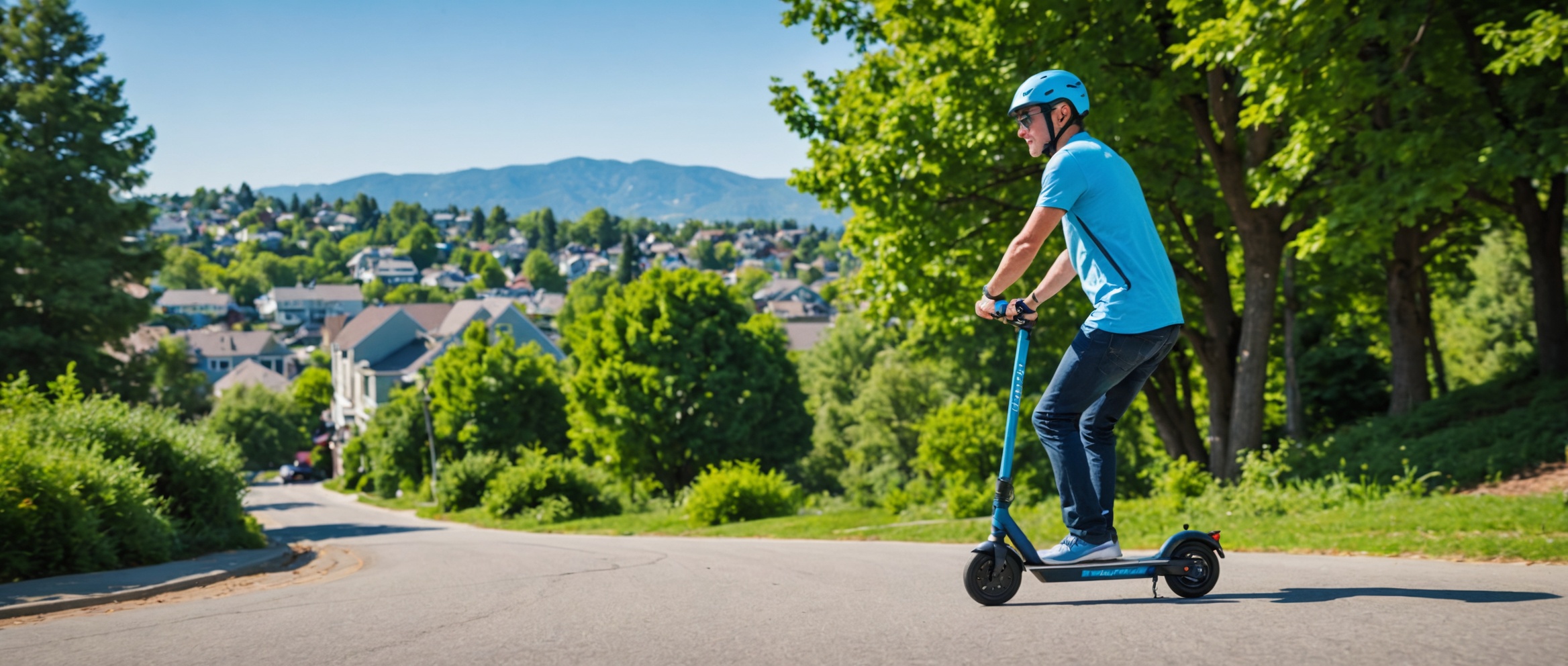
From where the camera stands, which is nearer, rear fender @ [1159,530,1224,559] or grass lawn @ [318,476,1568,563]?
rear fender @ [1159,530,1224,559]

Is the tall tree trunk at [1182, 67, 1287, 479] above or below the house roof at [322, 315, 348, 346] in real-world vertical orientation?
below

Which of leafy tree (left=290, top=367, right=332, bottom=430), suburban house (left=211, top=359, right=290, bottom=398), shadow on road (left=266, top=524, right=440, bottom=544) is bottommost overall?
shadow on road (left=266, top=524, right=440, bottom=544)

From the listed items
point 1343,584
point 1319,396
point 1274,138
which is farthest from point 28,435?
point 1319,396

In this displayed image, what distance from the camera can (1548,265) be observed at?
16.8 meters

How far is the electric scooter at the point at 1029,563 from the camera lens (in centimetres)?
478

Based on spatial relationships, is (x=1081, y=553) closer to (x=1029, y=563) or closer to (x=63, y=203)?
(x=1029, y=563)

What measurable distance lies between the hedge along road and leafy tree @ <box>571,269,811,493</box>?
31516mm

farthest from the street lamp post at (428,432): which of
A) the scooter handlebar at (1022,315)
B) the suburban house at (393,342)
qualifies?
the scooter handlebar at (1022,315)

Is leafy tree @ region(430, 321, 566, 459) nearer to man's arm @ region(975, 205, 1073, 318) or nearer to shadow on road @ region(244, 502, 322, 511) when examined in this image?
shadow on road @ region(244, 502, 322, 511)

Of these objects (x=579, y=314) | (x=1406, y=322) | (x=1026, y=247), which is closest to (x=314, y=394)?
(x=579, y=314)

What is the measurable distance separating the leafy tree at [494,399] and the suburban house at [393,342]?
23.7 metres

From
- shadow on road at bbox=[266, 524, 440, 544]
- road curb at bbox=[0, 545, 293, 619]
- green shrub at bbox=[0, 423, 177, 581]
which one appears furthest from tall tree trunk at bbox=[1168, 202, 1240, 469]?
shadow on road at bbox=[266, 524, 440, 544]

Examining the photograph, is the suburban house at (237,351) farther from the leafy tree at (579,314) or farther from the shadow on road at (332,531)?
the shadow on road at (332,531)

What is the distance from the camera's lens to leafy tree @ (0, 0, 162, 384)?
28.9 m
